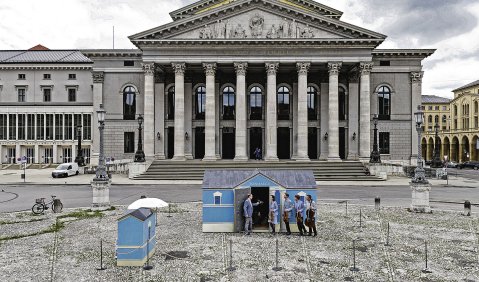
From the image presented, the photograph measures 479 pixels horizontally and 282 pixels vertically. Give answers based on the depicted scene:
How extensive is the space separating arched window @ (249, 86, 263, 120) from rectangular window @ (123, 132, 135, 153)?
16084 millimetres

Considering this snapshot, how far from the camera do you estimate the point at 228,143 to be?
5012cm

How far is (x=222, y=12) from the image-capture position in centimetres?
4381

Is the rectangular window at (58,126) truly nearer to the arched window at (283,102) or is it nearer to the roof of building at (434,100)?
the arched window at (283,102)

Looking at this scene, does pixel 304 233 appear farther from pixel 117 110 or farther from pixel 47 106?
pixel 47 106

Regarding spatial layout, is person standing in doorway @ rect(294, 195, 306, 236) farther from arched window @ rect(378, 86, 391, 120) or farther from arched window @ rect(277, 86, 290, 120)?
arched window @ rect(378, 86, 391, 120)

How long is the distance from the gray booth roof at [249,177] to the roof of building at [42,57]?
180ft

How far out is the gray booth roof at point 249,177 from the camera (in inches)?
642

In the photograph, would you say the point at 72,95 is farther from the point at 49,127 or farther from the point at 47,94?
the point at 49,127

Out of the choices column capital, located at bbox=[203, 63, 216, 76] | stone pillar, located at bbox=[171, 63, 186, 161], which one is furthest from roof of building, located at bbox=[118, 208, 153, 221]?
column capital, located at bbox=[203, 63, 216, 76]

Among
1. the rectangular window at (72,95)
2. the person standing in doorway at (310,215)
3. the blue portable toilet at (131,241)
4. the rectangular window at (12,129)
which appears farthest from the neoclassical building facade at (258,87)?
the blue portable toilet at (131,241)

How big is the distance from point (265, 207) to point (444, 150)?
98156 mm

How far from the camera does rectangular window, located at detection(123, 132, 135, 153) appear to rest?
1996 inches

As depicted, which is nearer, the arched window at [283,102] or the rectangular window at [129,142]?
→ the arched window at [283,102]

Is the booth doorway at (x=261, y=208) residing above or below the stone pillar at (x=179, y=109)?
below
